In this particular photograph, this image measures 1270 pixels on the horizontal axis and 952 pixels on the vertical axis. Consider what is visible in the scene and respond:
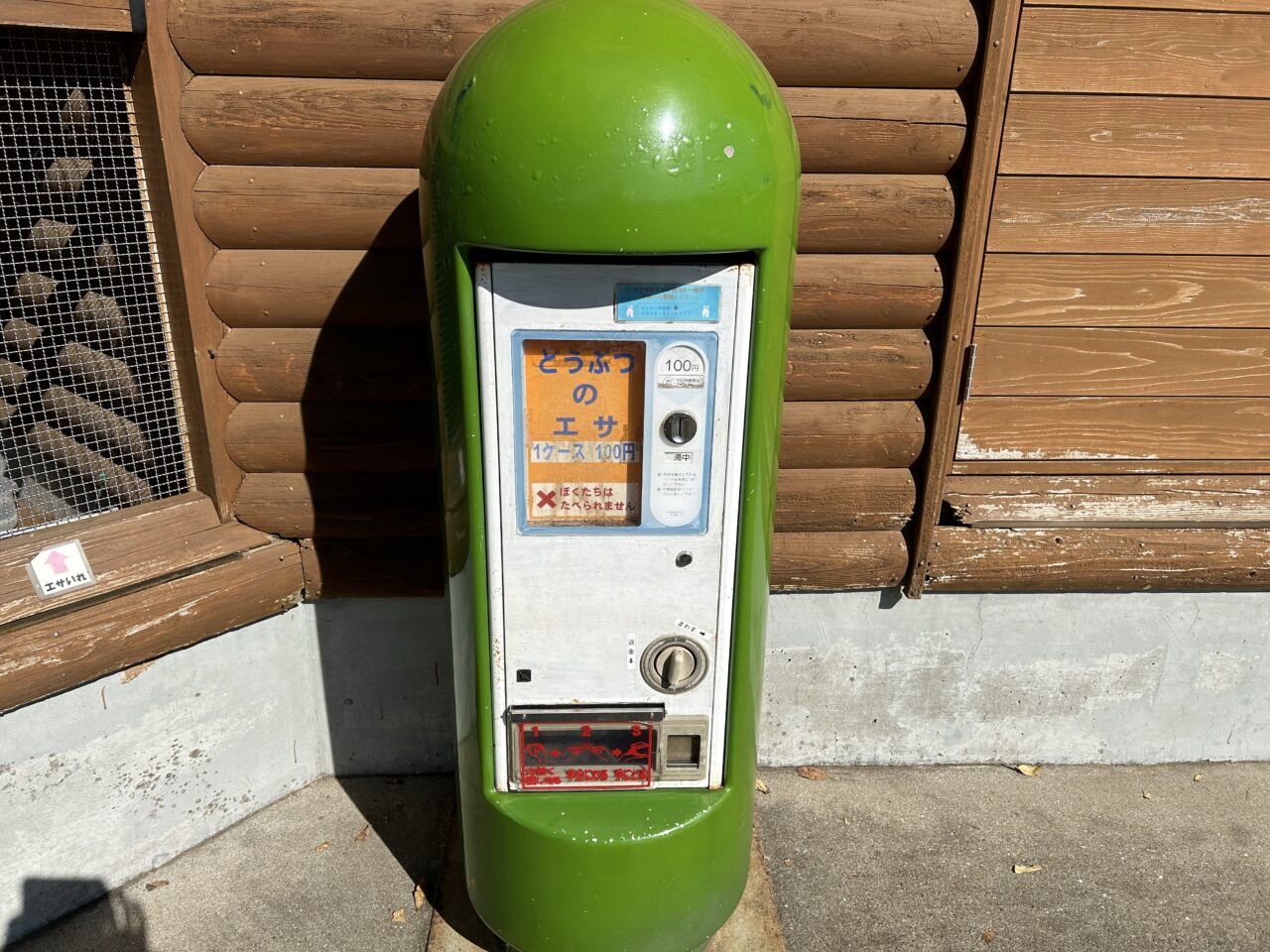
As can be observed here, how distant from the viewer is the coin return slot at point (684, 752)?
219cm

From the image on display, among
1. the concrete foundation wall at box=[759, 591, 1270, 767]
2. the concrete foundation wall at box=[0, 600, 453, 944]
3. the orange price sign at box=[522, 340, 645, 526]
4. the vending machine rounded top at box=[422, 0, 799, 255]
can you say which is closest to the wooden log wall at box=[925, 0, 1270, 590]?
the concrete foundation wall at box=[759, 591, 1270, 767]

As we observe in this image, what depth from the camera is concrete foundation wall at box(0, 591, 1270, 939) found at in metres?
2.82

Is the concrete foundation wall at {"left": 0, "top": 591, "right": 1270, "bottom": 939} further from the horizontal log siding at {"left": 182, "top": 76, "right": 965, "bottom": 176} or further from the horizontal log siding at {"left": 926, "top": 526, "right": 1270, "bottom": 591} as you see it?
the horizontal log siding at {"left": 182, "top": 76, "right": 965, "bottom": 176}

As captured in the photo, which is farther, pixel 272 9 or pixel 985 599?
pixel 985 599

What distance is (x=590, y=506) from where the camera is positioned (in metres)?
1.93

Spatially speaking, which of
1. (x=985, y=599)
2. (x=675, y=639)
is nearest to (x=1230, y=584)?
(x=985, y=599)

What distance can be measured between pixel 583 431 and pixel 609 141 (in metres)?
0.56

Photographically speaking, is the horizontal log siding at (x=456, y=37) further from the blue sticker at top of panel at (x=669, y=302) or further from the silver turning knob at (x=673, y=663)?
the silver turning knob at (x=673, y=663)

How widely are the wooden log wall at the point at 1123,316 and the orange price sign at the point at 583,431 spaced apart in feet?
4.81

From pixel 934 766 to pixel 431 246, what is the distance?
2627 mm

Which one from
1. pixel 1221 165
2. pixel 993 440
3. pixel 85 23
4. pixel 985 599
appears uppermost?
pixel 85 23

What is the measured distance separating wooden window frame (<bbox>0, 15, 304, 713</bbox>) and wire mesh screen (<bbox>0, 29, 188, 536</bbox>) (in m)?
0.07

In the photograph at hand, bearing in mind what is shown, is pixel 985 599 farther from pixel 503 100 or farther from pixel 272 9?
pixel 272 9

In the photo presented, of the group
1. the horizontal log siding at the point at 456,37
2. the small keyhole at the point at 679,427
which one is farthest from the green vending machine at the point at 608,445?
the horizontal log siding at the point at 456,37
